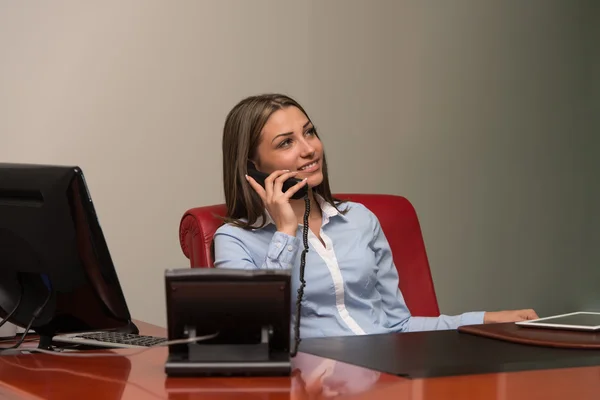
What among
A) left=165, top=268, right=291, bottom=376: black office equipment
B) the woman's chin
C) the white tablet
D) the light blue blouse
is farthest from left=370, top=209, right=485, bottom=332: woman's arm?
left=165, top=268, right=291, bottom=376: black office equipment

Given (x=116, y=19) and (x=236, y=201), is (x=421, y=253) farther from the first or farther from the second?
(x=116, y=19)

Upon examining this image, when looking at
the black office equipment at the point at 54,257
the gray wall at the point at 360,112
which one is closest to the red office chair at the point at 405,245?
the gray wall at the point at 360,112

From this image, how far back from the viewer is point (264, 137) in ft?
6.91

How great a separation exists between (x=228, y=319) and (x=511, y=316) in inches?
36.4

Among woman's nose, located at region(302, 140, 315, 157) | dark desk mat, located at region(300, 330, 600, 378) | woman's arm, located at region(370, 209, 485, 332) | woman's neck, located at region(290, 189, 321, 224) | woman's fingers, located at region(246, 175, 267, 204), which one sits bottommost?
woman's arm, located at region(370, 209, 485, 332)

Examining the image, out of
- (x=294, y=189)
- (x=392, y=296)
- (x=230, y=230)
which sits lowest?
(x=392, y=296)

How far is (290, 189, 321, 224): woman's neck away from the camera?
6.94ft

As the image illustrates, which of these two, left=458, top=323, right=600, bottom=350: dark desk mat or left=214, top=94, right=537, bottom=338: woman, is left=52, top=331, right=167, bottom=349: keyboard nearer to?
left=214, top=94, right=537, bottom=338: woman

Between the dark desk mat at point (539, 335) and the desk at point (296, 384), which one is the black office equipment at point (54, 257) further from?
the dark desk mat at point (539, 335)

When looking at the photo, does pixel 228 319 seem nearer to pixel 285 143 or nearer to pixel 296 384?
pixel 296 384

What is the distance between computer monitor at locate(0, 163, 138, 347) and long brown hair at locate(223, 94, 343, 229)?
0.70 m

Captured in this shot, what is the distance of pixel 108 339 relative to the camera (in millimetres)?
1399

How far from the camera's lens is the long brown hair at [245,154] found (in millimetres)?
2064

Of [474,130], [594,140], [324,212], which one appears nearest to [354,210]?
[324,212]
